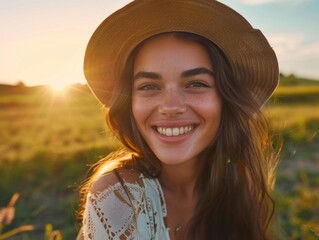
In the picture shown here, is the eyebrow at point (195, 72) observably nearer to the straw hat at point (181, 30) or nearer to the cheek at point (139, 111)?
the straw hat at point (181, 30)

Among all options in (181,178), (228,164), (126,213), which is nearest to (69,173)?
(181,178)

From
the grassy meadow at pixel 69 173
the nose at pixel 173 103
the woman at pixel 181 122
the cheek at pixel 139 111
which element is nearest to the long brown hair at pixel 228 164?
the woman at pixel 181 122

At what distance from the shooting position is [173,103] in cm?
269

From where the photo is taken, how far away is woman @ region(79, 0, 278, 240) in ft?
8.97

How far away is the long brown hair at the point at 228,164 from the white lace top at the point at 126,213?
180 millimetres

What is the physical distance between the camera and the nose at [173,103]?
8.80 ft

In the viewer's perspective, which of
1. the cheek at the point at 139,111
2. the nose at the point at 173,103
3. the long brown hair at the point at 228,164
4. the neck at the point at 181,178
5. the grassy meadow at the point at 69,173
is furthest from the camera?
the grassy meadow at the point at 69,173

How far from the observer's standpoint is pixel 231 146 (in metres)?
3.10

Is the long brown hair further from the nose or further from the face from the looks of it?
the nose

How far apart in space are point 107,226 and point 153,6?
1144mm

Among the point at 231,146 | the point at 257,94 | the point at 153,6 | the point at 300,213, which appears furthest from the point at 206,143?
the point at 300,213

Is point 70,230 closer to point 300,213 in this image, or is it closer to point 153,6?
point 300,213

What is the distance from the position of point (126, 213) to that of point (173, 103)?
63 centimetres

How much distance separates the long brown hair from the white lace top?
18 centimetres
